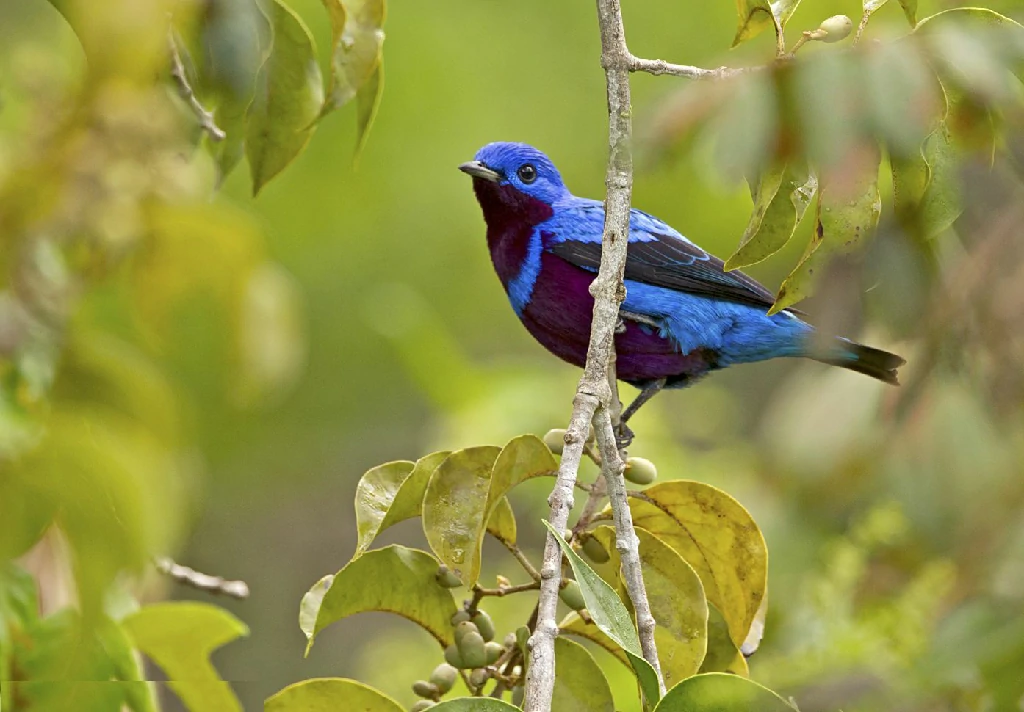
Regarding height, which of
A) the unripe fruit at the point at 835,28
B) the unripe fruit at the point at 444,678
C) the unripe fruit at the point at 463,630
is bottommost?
the unripe fruit at the point at 444,678

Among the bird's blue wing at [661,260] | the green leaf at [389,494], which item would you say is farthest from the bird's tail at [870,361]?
the green leaf at [389,494]

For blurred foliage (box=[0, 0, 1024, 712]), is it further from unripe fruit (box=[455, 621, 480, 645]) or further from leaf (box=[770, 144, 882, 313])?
unripe fruit (box=[455, 621, 480, 645])

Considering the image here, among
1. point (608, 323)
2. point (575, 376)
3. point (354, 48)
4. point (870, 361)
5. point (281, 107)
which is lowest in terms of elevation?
point (575, 376)

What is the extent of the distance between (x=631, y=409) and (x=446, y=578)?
1.13m

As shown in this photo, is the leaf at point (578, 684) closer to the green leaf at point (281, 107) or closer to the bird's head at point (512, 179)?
the green leaf at point (281, 107)

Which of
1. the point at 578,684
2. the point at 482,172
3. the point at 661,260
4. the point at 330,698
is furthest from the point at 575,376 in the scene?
the point at 330,698

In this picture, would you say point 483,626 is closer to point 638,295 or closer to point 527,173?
point 638,295

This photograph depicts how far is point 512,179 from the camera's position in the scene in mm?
3746

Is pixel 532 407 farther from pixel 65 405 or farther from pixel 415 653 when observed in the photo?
pixel 65 405

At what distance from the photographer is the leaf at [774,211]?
75.6 inches

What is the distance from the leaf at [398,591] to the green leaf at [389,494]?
0.15ft

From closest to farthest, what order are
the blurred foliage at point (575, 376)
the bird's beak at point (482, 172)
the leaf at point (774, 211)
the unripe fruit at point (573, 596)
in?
the blurred foliage at point (575, 376) → the leaf at point (774, 211) → the unripe fruit at point (573, 596) → the bird's beak at point (482, 172)

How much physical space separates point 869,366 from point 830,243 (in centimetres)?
152

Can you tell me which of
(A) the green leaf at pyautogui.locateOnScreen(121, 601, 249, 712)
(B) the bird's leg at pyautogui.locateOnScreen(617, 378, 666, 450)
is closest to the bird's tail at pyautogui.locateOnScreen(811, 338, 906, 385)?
(B) the bird's leg at pyautogui.locateOnScreen(617, 378, 666, 450)
